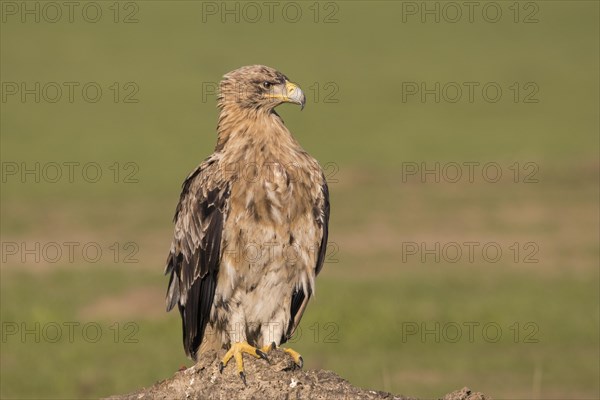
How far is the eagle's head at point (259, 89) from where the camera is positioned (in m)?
8.68

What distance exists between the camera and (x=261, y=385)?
7348 mm

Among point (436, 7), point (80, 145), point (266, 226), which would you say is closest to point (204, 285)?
point (266, 226)

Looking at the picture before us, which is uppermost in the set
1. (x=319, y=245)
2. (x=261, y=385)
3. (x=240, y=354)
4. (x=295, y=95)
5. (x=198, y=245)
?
(x=295, y=95)

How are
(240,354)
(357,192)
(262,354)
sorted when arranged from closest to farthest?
1. (240,354)
2. (262,354)
3. (357,192)

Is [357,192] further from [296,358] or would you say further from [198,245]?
[296,358]

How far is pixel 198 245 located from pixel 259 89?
1.11 m

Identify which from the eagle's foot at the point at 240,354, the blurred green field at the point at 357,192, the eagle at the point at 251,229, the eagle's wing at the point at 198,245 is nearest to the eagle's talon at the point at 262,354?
the eagle's foot at the point at 240,354

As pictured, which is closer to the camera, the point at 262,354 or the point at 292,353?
the point at 262,354

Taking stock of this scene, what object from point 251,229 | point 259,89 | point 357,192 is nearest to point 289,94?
point 259,89

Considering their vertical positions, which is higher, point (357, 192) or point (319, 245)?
point (357, 192)

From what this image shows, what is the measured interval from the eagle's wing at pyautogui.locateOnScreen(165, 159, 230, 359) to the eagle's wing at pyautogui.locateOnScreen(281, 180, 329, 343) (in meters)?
0.56

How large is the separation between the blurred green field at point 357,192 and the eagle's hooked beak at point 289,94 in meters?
4.18

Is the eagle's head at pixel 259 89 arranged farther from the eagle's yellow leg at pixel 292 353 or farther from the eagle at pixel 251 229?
the eagle's yellow leg at pixel 292 353

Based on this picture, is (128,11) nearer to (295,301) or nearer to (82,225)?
(82,225)
